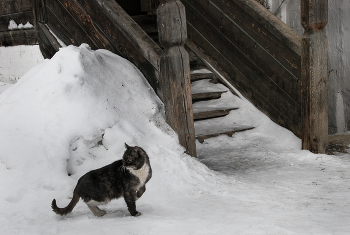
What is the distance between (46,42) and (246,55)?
3460mm

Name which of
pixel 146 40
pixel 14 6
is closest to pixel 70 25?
pixel 146 40

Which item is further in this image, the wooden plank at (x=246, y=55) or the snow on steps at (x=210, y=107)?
the snow on steps at (x=210, y=107)

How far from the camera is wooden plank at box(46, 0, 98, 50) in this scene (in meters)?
6.00

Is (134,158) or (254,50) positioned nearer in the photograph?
(134,158)

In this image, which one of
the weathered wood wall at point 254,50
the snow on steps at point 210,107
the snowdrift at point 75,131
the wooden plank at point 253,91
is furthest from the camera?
the snow on steps at point 210,107

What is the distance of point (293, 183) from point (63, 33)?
14.6ft

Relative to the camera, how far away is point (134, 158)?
3250mm

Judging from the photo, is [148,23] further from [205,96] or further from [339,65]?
[339,65]

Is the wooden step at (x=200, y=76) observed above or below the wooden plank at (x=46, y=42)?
below

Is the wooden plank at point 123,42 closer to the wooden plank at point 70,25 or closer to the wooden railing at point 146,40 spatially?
the wooden railing at point 146,40

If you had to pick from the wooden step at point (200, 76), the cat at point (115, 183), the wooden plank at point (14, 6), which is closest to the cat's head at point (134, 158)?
the cat at point (115, 183)

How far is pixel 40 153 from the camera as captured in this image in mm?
3988

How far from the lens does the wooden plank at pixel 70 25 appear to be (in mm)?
5996

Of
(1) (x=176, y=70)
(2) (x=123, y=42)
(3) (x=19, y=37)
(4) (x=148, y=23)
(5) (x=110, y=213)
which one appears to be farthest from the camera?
(4) (x=148, y=23)
